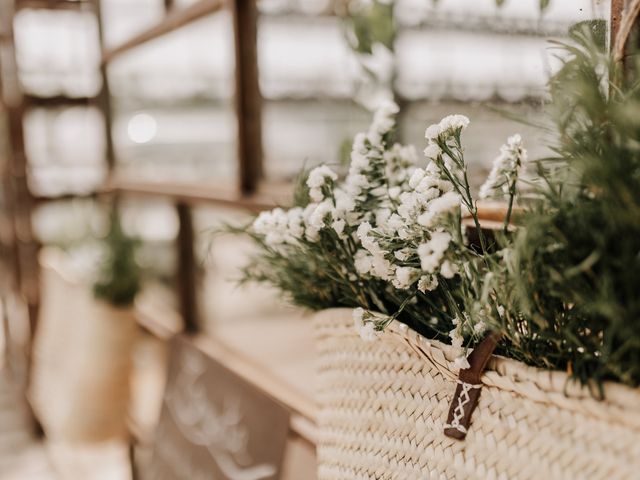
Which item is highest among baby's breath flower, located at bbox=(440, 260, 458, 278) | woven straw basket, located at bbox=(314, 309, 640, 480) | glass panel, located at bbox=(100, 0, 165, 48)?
glass panel, located at bbox=(100, 0, 165, 48)

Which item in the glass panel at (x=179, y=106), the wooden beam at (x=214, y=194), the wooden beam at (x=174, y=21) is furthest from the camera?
the glass panel at (x=179, y=106)

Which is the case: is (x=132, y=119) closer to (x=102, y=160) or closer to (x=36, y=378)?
(x=102, y=160)

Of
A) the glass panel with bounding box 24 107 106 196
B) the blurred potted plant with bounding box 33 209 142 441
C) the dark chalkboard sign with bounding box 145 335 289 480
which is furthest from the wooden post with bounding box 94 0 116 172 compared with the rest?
the dark chalkboard sign with bounding box 145 335 289 480

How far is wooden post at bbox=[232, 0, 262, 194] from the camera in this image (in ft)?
4.27

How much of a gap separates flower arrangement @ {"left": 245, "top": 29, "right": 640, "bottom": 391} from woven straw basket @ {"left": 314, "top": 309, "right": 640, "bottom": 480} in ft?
0.08

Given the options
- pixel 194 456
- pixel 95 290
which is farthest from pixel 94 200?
pixel 194 456

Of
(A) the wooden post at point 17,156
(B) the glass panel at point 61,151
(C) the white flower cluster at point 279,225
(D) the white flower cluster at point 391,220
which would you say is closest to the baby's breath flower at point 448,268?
(D) the white flower cluster at point 391,220

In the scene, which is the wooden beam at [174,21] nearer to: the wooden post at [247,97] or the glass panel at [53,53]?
the wooden post at [247,97]

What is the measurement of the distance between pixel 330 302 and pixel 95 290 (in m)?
1.45

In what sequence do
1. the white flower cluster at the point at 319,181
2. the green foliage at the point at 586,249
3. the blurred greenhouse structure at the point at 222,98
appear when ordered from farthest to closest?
the blurred greenhouse structure at the point at 222,98, the white flower cluster at the point at 319,181, the green foliage at the point at 586,249

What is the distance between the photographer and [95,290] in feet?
6.64

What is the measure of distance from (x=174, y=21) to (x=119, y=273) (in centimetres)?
82

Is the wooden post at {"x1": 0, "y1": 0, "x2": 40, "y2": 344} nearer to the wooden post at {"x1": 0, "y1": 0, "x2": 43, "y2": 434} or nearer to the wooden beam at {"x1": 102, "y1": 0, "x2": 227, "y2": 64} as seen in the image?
the wooden post at {"x1": 0, "y1": 0, "x2": 43, "y2": 434}

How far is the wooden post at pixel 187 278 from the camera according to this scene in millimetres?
1855
